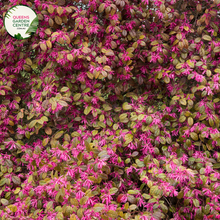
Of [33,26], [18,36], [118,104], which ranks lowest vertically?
[118,104]

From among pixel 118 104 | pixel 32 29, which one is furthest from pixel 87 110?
pixel 32 29

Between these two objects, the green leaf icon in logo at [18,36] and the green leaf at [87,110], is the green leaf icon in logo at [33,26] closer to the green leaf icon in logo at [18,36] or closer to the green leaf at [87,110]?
the green leaf icon in logo at [18,36]

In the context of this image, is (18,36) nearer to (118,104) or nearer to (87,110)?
(87,110)

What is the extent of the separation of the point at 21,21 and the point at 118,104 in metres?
1.26

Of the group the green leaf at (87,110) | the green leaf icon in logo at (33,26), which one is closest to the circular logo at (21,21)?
the green leaf icon in logo at (33,26)

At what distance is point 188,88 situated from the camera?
252cm

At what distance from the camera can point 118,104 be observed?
248 centimetres

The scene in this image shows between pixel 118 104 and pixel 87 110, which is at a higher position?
pixel 87 110

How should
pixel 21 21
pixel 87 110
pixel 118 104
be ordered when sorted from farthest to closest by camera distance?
pixel 118 104, pixel 21 21, pixel 87 110

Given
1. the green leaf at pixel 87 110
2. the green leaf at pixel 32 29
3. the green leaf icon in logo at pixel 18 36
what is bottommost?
the green leaf at pixel 87 110

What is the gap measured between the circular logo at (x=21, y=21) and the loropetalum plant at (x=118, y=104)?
0.05m

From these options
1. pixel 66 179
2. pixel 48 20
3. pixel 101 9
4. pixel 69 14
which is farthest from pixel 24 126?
pixel 101 9

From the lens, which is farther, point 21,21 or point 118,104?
point 118,104

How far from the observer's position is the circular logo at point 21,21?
2.12m
